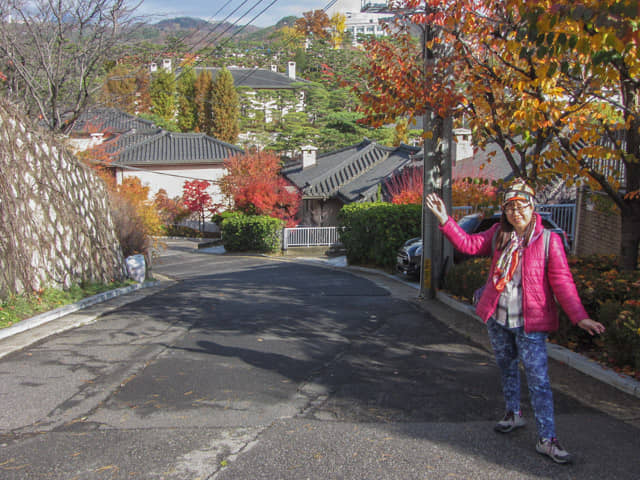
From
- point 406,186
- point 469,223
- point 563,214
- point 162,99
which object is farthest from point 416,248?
point 162,99

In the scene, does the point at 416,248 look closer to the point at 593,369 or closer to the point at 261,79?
the point at 593,369

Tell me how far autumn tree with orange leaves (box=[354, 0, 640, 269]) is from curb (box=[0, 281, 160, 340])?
597 centimetres

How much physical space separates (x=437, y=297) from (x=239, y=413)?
7.24m

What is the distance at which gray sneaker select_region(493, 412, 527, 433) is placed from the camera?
4203 millimetres

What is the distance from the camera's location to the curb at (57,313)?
7794 mm

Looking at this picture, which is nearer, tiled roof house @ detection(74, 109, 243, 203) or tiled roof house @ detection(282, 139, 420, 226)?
tiled roof house @ detection(282, 139, 420, 226)

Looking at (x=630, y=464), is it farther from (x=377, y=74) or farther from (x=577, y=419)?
(x=377, y=74)

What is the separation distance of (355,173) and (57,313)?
29.1 metres

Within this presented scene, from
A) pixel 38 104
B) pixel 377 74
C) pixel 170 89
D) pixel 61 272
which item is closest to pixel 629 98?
pixel 377 74

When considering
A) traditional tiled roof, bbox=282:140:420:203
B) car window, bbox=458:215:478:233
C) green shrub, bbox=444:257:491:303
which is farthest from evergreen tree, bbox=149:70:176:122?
green shrub, bbox=444:257:491:303

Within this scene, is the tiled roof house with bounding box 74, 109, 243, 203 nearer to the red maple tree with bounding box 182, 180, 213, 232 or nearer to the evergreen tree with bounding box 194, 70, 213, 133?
the red maple tree with bounding box 182, 180, 213, 232

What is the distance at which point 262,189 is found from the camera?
35.2m

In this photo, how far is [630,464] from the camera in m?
3.69

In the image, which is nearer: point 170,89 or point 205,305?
point 205,305
